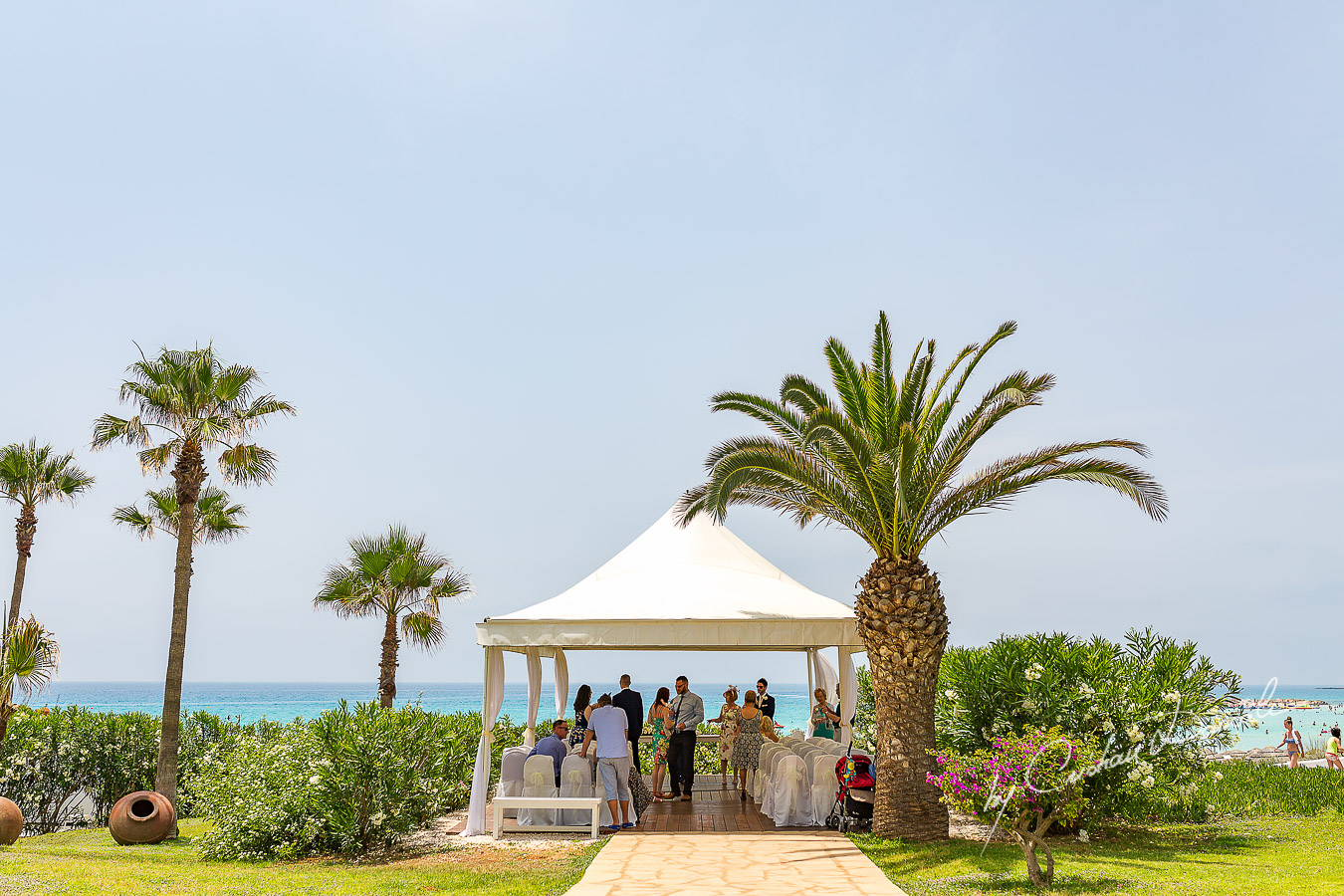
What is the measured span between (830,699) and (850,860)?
407 inches

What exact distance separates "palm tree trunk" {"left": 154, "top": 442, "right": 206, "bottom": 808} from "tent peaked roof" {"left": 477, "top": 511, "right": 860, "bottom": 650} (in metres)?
6.33

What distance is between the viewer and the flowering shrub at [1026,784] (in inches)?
339

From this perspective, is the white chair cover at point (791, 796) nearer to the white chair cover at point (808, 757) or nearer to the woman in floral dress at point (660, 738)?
the white chair cover at point (808, 757)

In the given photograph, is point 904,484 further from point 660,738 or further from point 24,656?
point 24,656

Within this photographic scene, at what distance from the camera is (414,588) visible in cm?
2098

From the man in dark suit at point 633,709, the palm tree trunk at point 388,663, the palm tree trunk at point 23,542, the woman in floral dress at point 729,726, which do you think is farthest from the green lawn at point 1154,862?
the palm tree trunk at point 23,542

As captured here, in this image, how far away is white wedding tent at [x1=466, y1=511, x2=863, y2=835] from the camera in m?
12.1

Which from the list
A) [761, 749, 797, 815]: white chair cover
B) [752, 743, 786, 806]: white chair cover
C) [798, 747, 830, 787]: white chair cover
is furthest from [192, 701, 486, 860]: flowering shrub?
[798, 747, 830, 787]: white chair cover

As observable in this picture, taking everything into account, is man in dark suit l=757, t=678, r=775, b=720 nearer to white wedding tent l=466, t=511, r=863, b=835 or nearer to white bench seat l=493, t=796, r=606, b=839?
white wedding tent l=466, t=511, r=863, b=835

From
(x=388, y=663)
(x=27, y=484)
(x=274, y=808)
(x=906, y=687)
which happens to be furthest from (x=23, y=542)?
(x=906, y=687)

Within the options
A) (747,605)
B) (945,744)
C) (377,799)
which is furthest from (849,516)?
(377,799)

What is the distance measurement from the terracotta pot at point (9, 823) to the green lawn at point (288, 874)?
0.27m

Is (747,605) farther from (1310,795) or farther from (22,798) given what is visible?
(22,798)

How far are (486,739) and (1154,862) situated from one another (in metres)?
7.77
